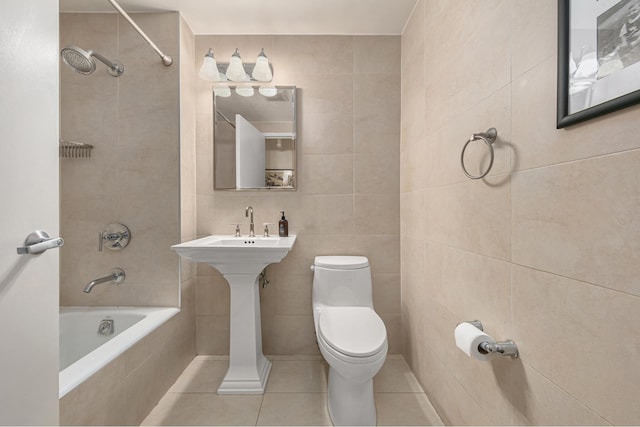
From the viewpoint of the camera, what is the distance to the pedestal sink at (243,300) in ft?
5.22

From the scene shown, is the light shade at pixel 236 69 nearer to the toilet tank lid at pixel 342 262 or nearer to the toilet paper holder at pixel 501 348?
the toilet tank lid at pixel 342 262

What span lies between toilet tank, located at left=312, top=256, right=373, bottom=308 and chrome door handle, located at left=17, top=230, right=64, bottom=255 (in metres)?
1.35

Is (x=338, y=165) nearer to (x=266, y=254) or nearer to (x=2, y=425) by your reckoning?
(x=266, y=254)

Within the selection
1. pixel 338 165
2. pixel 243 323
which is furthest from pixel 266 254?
pixel 338 165

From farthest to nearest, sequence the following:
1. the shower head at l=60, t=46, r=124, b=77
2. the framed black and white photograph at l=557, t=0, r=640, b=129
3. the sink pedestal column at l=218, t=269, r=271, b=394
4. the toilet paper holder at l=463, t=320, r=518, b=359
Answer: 1. the sink pedestal column at l=218, t=269, r=271, b=394
2. the shower head at l=60, t=46, r=124, b=77
3. the toilet paper holder at l=463, t=320, r=518, b=359
4. the framed black and white photograph at l=557, t=0, r=640, b=129

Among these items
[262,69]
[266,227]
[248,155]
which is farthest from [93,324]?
[262,69]

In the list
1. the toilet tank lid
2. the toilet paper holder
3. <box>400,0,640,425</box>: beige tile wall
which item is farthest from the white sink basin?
the toilet paper holder

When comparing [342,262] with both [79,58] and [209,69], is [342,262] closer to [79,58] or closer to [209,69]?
[209,69]

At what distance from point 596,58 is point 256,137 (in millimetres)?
1795

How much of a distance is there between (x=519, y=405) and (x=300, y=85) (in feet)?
6.71

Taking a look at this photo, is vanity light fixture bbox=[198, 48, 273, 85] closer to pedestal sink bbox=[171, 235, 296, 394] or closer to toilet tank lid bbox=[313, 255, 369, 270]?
pedestal sink bbox=[171, 235, 296, 394]

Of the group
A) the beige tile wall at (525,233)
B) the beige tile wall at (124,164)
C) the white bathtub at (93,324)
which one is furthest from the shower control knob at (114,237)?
the beige tile wall at (525,233)

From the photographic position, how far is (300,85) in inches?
80.4

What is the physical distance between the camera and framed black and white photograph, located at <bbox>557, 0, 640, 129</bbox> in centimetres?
55
